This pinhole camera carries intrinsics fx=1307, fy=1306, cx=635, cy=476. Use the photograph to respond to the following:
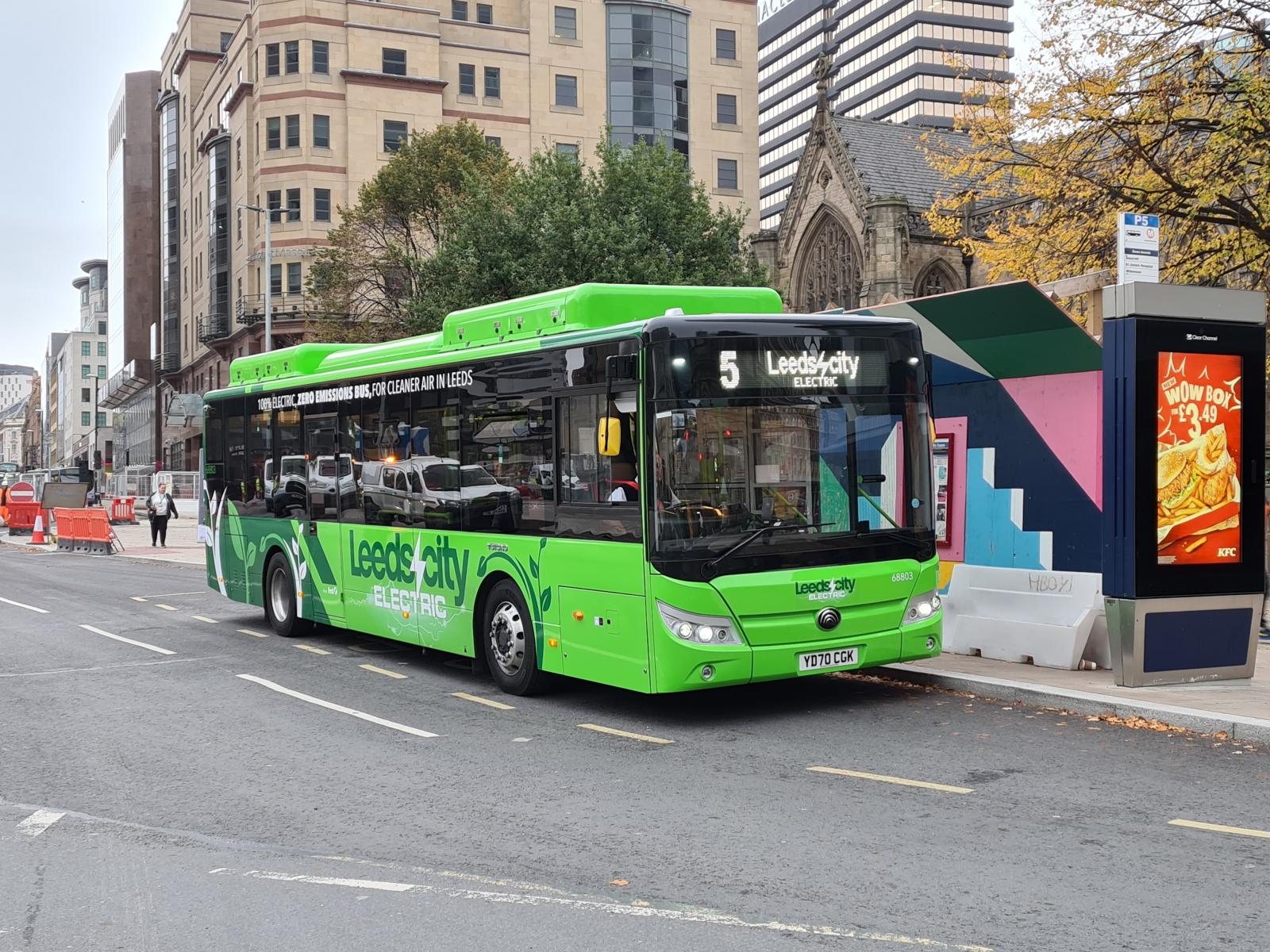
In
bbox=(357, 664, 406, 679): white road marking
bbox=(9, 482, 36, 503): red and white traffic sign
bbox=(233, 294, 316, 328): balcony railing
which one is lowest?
bbox=(357, 664, 406, 679): white road marking

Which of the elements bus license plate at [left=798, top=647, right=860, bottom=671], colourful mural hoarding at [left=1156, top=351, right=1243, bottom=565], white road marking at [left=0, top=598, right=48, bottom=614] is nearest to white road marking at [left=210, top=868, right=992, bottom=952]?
bus license plate at [left=798, top=647, right=860, bottom=671]

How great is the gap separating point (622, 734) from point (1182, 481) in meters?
4.68

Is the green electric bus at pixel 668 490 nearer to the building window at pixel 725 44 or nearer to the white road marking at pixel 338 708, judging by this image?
the white road marking at pixel 338 708

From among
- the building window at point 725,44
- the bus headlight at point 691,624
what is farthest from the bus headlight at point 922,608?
the building window at point 725,44

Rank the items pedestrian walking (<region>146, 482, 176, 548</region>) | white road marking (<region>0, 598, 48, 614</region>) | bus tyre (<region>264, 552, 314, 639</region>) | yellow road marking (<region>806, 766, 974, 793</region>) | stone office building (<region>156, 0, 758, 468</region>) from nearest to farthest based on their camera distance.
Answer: yellow road marking (<region>806, 766, 974, 793</region>) → bus tyre (<region>264, 552, 314, 639</region>) → white road marking (<region>0, 598, 48, 614</region>) → pedestrian walking (<region>146, 482, 176, 548</region>) → stone office building (<region>156, 0, 758, 468</region>)

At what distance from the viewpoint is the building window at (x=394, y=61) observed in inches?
2594

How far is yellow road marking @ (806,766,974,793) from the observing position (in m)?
7.25

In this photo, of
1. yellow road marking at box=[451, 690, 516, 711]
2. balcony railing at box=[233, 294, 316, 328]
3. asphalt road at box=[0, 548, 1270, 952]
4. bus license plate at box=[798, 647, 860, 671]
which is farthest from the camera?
balcony railing at box=[233, 294, 316, 328]

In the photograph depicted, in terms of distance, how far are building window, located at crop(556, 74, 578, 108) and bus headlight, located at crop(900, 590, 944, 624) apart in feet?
213

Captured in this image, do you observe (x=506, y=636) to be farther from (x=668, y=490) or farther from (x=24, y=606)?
(x=24, y=606)

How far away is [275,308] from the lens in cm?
6266

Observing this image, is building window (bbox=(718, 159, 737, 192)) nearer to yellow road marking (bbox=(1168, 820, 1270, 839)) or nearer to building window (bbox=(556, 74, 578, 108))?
building window (bbox=(556, 74, 578, 108))

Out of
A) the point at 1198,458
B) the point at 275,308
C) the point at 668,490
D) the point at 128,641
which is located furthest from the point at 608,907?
the point at 275,308

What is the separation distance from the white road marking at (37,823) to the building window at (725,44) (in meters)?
72.6
